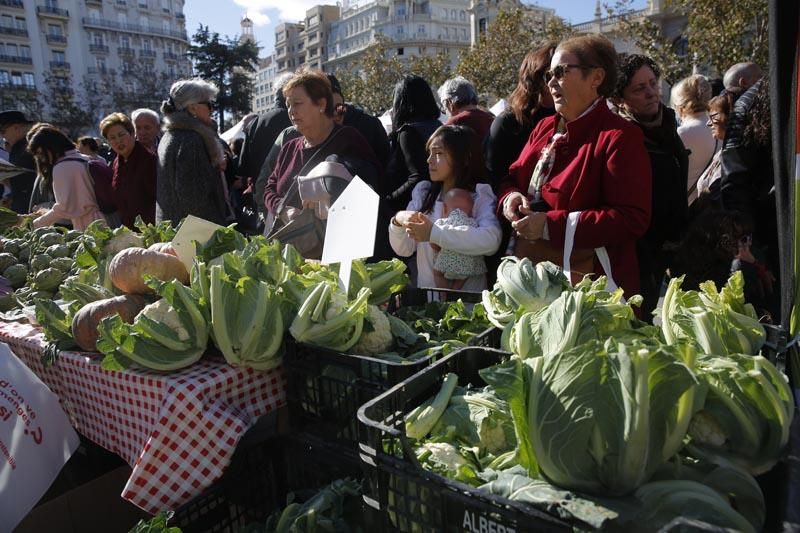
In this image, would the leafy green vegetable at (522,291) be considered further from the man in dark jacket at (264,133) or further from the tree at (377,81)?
the tree at (377,81)

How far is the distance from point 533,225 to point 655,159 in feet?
3.48

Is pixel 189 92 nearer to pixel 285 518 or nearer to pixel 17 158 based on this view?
pixel 17 158

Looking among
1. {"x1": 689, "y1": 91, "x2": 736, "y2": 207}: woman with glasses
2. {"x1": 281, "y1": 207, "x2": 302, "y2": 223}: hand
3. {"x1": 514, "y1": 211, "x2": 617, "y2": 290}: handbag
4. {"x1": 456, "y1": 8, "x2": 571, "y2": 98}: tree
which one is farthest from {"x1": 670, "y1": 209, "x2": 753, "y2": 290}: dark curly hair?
{"x1": 456, "y1": 8, "x2": 571, "y2": 98}: tree

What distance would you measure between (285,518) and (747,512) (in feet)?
3.61

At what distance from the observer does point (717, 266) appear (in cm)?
327

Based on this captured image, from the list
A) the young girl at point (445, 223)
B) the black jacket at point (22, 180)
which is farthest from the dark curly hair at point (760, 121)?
the black jacket at point (22, 180)

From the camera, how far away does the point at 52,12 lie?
2335 inches

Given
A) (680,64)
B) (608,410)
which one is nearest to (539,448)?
(608,410)

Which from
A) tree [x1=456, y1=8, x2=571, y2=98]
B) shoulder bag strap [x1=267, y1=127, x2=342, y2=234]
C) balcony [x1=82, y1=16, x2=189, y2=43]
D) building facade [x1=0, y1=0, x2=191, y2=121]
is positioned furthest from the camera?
balcony [x1=82, y1=16, x2=189, y2=43]

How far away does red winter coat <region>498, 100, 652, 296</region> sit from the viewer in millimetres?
2326

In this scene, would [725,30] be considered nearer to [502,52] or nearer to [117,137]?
[502,52]

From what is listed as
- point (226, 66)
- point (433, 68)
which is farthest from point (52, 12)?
point (433, 68)

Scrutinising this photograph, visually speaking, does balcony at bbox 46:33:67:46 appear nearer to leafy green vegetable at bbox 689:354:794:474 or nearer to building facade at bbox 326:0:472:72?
building facade at bbox 326:0:472:72

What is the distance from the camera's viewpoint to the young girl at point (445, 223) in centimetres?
278
